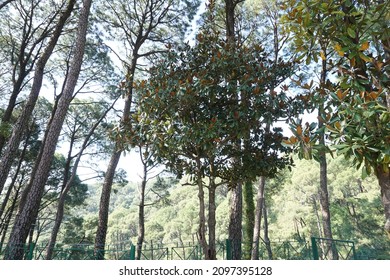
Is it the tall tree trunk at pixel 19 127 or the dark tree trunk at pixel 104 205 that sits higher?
the tall tree trunk at pixel 19 127

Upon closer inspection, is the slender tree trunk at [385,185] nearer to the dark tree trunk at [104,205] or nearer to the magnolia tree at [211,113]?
the magnolia tree at [211,113]

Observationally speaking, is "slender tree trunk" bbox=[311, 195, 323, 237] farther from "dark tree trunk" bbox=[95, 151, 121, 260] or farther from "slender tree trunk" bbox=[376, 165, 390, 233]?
"slender tree trunk" bbox=[376, 165, 390, 233]

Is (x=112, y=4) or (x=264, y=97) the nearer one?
(x=264, y=97)

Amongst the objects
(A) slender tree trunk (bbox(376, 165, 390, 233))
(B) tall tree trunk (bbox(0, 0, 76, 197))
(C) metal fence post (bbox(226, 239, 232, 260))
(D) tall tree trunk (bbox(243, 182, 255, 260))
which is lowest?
(C) metal fence post (bbox(226, 239, 232, 260))

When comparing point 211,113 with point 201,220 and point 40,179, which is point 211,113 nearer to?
point 201,220

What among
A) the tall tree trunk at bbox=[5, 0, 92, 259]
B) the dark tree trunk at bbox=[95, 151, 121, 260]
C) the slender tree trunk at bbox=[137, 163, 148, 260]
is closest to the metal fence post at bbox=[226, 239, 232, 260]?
the dark tree trunk at bbox=[95, 151, 121, 260]

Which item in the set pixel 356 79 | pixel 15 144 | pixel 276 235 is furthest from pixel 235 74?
pixel 276 235

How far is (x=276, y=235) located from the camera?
2002 centimetres

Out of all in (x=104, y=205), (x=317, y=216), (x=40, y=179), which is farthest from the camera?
(x=317, y=216)

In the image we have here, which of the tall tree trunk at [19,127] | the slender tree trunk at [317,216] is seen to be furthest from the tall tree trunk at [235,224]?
the slender tree trunk at [317,216]

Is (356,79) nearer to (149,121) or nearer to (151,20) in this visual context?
(149,121)

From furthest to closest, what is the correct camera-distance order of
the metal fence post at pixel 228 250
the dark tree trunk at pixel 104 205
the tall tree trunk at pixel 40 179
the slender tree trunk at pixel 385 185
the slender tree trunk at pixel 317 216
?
→ the slender tree trunk at pixel 317 216
the dark tree trunk at pixel 104 205
the metal fence post at pixel 228 250
the tall tree trunk at pixel 40 179
the slender tree trunk at pixel 385 185

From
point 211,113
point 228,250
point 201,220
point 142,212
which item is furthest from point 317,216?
point 211,113
